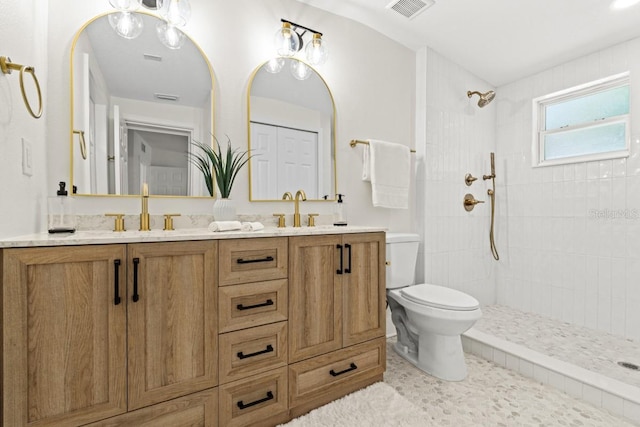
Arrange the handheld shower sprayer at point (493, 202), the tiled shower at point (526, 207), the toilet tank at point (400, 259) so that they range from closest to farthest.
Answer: the toilet tank at point (400, 259) < the tiled shower at point (526, 207) < the handheld shower sprayer at point (493, 202)

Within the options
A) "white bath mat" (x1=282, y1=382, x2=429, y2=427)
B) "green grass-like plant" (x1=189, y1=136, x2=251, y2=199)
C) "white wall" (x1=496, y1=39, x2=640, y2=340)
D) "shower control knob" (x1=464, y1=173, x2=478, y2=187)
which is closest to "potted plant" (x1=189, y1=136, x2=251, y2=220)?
"green grass-like plant" (x1=189, y1=136, x2=251, y2=199)

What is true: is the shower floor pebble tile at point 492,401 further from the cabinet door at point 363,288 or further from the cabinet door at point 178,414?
the cabinet door at point 178,414

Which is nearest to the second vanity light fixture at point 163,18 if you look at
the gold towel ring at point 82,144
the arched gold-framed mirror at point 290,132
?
the arched gold-framed mirror at point 290,132

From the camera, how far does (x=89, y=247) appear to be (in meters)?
1.00

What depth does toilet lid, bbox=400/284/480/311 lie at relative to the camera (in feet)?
5.69

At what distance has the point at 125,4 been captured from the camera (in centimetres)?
144

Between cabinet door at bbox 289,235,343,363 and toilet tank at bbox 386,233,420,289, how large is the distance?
2.11 ft

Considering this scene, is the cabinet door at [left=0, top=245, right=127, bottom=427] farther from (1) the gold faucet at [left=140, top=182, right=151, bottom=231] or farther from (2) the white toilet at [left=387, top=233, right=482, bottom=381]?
(2) the white toilet at [left=387, top=233, right=482, bottom=381]

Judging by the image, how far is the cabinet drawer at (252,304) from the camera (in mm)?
1227

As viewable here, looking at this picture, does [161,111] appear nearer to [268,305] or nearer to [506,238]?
[268,305]

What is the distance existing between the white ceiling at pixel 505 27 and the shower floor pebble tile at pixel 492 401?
2.33m

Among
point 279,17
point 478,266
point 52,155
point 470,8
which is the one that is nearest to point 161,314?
point 52,155

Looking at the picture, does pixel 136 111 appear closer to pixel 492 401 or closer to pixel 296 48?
pixel 296 48

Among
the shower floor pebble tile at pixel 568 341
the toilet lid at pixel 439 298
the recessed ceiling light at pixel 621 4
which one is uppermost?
the recessed ceiling light at pixel 621 4
